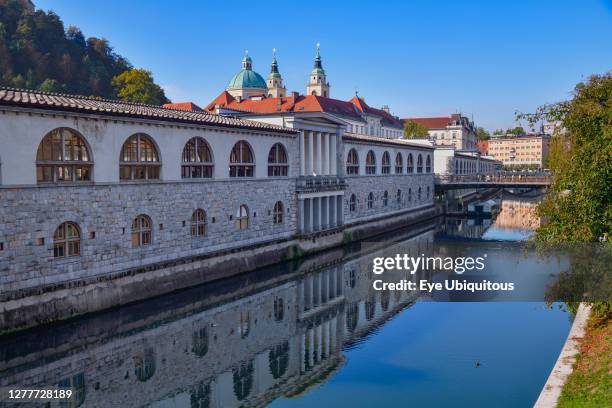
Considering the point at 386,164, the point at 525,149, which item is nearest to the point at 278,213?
the point at 386,164

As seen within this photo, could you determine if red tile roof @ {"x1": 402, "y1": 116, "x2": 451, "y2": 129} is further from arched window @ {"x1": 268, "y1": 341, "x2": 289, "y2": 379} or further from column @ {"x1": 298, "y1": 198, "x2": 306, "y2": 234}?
arched window @ {"x1": 268, "y1": 341, "x2": 289, "y2": 379}

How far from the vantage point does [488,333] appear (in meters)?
24.0

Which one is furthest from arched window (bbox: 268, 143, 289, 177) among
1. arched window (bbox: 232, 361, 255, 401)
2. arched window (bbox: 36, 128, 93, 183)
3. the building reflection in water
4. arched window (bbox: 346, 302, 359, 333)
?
arched window (bbox: 232, 361, 255, 401)

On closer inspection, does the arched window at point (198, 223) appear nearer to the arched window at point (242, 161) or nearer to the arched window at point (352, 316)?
the arched window at point (242, 161)

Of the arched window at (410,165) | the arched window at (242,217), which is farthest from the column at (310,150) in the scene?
the arched window at (410,165)

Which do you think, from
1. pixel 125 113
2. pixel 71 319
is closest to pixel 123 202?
pixel 125 113

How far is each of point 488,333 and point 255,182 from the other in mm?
17924

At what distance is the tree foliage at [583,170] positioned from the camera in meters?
17.4

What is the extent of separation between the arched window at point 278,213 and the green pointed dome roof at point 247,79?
257 feet

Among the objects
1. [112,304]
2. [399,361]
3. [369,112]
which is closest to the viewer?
[399,361]

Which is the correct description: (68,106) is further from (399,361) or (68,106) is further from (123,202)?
(399,361)

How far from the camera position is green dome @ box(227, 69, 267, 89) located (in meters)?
115

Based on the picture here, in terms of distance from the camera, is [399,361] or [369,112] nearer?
[399,361]

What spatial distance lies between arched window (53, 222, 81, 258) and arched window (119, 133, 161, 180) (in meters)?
3.68
